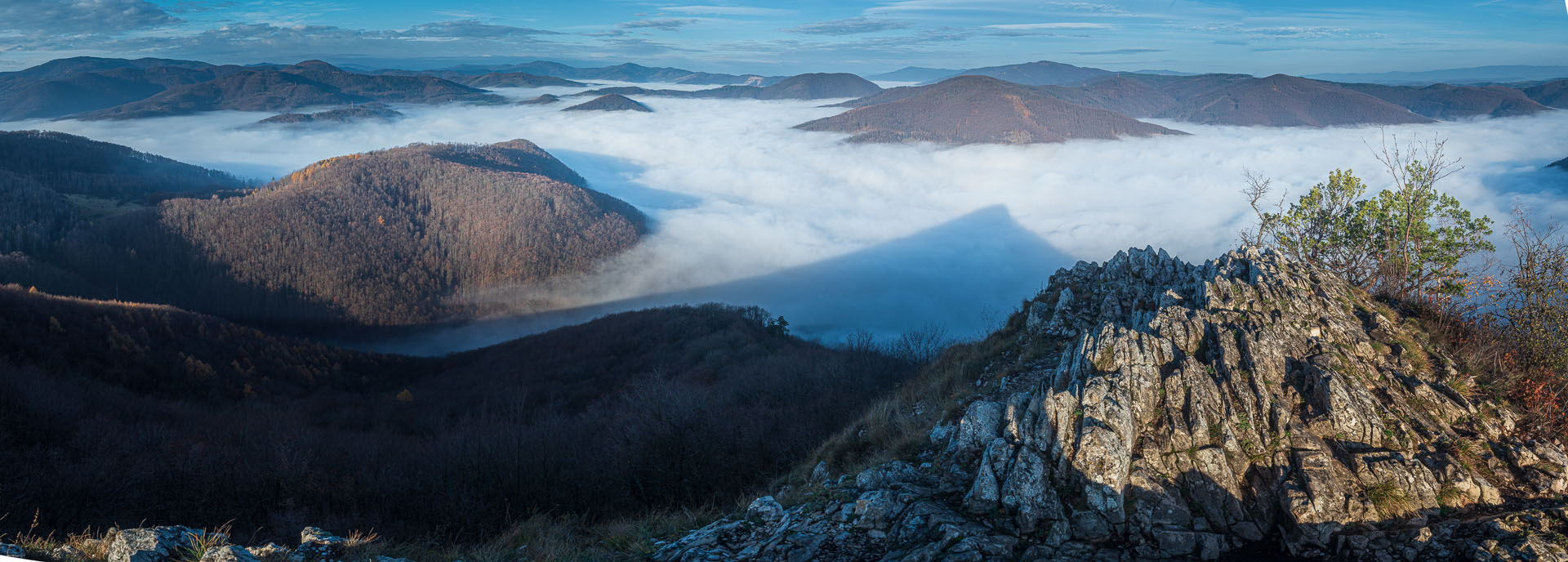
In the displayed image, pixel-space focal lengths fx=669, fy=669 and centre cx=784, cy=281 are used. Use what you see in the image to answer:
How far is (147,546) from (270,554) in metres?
1.45

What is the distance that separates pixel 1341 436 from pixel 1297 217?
1544cm

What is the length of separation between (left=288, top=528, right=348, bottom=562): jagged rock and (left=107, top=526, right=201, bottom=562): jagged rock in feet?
4.39

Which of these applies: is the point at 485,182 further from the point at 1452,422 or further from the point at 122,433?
the point at 1452,422

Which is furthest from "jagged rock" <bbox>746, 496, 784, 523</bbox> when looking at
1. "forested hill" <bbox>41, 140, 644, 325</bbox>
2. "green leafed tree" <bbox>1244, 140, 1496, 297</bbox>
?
"forested hill" <bbox>41, 140, 644, 325</bbox>

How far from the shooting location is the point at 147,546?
8.75 m

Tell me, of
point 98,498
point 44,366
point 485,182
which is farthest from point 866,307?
point 98,498

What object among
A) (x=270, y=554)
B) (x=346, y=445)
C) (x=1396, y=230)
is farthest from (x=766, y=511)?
(x=346, y=445)

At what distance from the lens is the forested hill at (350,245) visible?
145m

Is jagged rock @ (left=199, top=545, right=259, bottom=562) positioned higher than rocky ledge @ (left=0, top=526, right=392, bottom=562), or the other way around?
jagged rock @ (left=199, top=545, right=259, bottom=562)

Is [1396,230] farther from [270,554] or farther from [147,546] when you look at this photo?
[147,546]

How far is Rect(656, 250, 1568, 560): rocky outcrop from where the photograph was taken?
9.64m

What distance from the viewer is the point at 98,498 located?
20.7m

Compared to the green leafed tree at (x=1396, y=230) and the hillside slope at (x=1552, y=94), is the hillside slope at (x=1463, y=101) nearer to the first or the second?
the hillside slope at (x=1552, y=94)

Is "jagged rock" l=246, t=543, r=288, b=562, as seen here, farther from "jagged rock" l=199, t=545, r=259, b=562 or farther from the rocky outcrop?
the rocky outcrop
